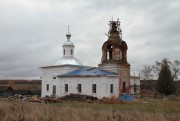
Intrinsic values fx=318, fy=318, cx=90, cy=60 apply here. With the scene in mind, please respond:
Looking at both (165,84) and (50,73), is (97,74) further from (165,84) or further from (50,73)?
(165,84)

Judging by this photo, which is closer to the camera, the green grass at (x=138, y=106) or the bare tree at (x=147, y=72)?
the green grass at (x=138, y=106)

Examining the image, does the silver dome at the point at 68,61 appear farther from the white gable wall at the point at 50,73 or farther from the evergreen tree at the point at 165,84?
the evergreen tree at the point at 165,84

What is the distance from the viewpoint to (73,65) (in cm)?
4228

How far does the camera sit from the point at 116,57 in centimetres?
3997

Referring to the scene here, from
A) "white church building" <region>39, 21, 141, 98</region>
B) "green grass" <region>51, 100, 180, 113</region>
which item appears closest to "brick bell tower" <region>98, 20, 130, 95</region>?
"white church building" <region>39, 21, 141, 98</region>

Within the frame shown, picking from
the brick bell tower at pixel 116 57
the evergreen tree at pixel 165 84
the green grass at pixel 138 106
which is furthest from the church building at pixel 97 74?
the green grass at pixel 138 106

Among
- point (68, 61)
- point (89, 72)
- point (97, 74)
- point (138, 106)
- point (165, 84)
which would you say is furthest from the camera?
point (165, 84)

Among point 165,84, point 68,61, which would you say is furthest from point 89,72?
point 165,84

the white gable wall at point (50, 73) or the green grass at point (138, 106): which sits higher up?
the white gable wall at point (50, 73)

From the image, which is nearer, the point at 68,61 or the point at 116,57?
the point at 116,57

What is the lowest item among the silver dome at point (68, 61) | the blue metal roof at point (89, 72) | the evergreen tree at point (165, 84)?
the evergreen tree at point (165, 84)

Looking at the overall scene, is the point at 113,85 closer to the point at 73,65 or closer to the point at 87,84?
the point at 87,84

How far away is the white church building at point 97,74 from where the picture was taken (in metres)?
37.7

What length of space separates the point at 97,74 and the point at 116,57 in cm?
393
